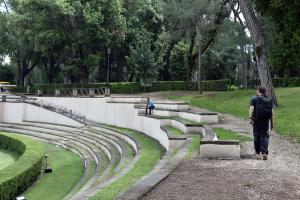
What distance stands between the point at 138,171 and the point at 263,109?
3311mm

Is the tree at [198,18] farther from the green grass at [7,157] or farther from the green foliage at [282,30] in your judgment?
the green grass at [7,157]

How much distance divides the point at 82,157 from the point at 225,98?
504 inches

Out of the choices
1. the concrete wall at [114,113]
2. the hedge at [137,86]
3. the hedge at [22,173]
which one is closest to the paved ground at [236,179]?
the hedge at [22,173]

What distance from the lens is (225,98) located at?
3328 centimetres

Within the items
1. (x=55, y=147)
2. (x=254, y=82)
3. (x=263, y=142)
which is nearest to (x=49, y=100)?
(x=55, y=147)

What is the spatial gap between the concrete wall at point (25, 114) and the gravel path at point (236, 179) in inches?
1088

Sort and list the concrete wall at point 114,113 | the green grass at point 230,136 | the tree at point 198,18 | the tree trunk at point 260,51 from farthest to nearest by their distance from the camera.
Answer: the tree at point 198,18, the tree trunk at point 260,51, the concrete wall at point 114,113, the green grass at point 230,136

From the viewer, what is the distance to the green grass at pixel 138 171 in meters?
8.37

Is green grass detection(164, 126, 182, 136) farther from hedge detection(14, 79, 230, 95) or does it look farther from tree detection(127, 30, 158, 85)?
tree detection(127, 30, 158, 85)

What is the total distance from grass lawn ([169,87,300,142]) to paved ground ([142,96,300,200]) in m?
5.15

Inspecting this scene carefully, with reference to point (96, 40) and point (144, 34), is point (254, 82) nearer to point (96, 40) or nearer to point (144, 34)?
point (144, 34)

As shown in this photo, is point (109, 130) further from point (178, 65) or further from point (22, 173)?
point (178, 65)

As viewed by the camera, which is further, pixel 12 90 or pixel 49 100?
pixel 12 90

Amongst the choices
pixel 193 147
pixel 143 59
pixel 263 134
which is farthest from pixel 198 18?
pixel 263 134
